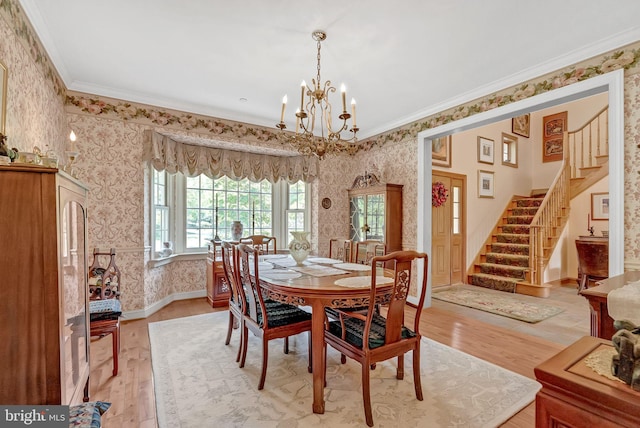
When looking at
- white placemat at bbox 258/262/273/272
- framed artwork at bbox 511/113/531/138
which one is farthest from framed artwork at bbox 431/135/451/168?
white placemat at bbox 258/262/273/272

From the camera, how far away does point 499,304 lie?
4.45m

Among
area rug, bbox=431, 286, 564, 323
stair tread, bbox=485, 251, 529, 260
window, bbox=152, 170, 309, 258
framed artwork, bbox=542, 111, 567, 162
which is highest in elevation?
framed artwork, bbox=542, 111, 567, 162

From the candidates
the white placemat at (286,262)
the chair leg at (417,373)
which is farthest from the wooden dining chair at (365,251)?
the chair leg at (417,373)

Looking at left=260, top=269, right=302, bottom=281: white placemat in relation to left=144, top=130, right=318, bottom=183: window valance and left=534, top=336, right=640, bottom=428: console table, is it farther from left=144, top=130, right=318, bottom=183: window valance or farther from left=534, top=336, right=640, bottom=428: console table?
left=144, top=130, right=318, bottom=183: window valance

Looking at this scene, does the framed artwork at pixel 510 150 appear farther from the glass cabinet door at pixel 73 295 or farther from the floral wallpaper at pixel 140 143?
the glass cabinet door at pixel 73 295

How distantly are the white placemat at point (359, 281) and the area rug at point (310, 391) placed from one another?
771 mm

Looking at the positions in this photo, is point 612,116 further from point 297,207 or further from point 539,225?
point 297,207

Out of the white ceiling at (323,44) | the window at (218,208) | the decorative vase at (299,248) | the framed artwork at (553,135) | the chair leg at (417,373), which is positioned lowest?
the chair leg at (417,373)

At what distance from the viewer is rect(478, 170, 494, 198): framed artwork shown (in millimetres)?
6194

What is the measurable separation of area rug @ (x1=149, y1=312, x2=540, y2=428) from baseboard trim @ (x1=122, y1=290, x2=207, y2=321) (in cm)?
101

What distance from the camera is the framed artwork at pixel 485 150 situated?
6164 millimetres

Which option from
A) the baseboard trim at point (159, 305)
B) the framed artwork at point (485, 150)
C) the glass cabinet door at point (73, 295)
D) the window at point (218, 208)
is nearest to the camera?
the glass cabinet door at point (73, 295)

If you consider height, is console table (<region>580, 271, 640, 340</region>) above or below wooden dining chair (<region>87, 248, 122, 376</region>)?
above

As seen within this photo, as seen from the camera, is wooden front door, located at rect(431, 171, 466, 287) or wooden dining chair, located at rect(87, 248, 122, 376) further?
→ wooden front door, located at rect(431, 171, 466, 287)
